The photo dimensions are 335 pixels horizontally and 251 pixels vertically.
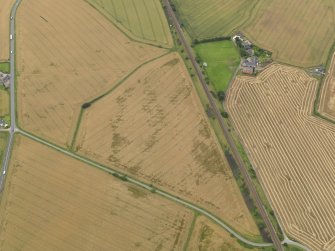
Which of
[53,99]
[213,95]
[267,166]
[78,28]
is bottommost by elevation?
[267,166]

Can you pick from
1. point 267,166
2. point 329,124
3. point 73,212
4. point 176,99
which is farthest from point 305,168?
point 73,212

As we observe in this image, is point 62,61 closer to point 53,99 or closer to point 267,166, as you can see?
point 53,99

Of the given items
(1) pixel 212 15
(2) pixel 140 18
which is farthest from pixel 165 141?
(1) pixel 212 15

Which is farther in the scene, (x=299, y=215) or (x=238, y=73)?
(x=238, y=73)

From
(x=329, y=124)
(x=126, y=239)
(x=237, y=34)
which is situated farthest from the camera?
(x=237, y=34)

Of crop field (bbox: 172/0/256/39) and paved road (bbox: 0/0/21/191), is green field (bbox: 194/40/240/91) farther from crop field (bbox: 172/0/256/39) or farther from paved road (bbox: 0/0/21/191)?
paved road (bbox: 0/0/21/191)

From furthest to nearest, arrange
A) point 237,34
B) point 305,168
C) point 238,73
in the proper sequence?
point 237,34
point 238,73
point 305,168

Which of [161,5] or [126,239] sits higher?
[161,5]
